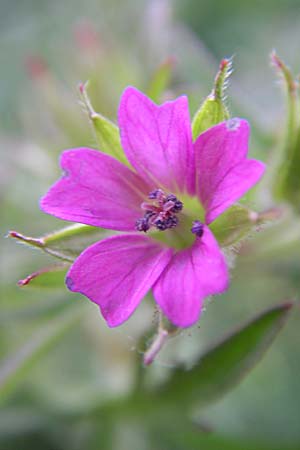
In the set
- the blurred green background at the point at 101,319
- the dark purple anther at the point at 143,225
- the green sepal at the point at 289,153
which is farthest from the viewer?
the blurred green background at the point at 101,319

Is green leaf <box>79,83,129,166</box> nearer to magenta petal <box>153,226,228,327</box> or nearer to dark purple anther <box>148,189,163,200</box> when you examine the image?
dark purple anther <box>148,189,163,200</box>

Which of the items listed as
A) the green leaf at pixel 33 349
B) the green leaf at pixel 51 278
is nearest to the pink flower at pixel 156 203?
the green leaf at pixel 51 278

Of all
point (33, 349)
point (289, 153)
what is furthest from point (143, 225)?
point (33, 349)

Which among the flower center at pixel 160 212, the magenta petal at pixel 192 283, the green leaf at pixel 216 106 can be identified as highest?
the green leaf at pixel 216 106

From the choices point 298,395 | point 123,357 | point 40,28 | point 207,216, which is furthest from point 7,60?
point 207,216

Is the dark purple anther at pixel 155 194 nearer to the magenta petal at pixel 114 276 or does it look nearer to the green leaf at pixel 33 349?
the magenta petal at pixel 114 276

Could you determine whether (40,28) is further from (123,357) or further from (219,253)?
(219,253)
